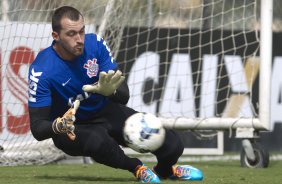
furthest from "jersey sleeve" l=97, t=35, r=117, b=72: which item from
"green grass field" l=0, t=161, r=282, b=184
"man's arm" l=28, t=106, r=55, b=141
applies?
"green grass field" l=0, t=161, r=282, b=184

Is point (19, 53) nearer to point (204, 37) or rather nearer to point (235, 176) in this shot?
point (204, 37)

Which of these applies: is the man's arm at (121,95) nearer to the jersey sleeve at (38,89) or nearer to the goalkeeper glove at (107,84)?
the goalkeeper glove at (107,84)

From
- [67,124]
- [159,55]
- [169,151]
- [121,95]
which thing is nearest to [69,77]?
[121,95]

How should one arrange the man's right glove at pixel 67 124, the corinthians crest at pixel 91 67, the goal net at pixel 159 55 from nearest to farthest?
the man's right glove at pixel 67 124
the corinthians crest at pixel 91 67
the goal net at pixel 159 55

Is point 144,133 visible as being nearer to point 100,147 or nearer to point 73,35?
point 100,147

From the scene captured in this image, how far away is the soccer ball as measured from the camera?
5.07 m

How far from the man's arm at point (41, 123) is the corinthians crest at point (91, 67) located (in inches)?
16.2

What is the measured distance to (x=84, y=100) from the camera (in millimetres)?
5641

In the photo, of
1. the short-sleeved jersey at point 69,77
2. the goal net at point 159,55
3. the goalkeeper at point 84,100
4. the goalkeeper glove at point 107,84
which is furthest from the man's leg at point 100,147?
the goal net at point 159,55

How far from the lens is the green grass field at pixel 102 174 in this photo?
588 centimetres

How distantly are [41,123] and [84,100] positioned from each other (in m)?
0.51

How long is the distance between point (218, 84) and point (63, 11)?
3.85 m

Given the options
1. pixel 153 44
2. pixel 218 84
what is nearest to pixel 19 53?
pixel 153 44

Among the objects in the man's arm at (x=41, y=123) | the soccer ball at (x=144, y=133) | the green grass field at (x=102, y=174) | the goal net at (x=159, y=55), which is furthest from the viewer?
the goal net at (x=159, y=55)
